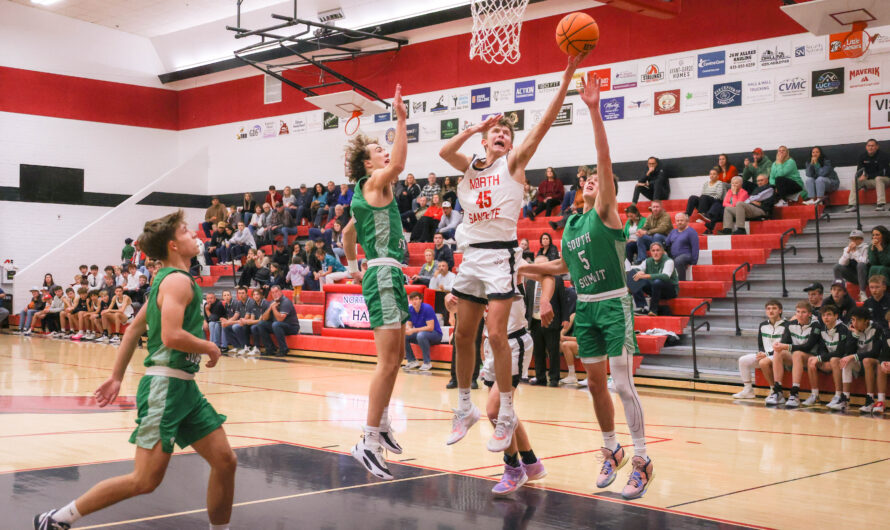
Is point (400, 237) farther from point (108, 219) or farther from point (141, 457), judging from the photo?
point (108, 219)

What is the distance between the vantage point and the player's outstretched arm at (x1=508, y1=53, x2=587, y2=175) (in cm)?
511

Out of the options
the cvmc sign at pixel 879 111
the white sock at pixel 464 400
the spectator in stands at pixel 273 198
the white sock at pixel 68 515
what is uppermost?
the cvmc sign at pixel 879 111

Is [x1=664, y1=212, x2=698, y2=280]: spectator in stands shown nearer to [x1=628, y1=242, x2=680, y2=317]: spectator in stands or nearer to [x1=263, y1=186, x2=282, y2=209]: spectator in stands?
[x1=628, y1=242, x2=680, y2=317]: spectator in stands

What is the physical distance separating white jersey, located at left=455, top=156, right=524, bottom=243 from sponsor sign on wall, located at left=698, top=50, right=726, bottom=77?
1211 cm

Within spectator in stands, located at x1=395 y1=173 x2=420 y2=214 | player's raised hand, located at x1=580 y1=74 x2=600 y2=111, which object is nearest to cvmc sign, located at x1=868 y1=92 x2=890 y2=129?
spectator in stands, located at x1=395 y1=173 x2=420 y2=214

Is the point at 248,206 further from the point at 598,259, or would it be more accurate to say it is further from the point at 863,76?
the point at 598,259

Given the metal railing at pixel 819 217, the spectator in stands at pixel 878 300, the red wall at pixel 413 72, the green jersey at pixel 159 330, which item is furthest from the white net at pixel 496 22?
the green jersey at pixel 159 330

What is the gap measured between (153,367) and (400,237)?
6.66 ft

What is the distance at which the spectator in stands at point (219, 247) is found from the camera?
22062 mm

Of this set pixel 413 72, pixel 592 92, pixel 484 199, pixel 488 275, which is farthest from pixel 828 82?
pixel 488 275

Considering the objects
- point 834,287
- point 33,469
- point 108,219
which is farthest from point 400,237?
point 108,219

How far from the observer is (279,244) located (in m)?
19.1

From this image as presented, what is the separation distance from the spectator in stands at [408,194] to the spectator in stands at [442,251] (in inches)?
162

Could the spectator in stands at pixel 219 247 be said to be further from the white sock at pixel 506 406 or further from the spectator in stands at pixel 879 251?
the white sock at pixel 506 406
